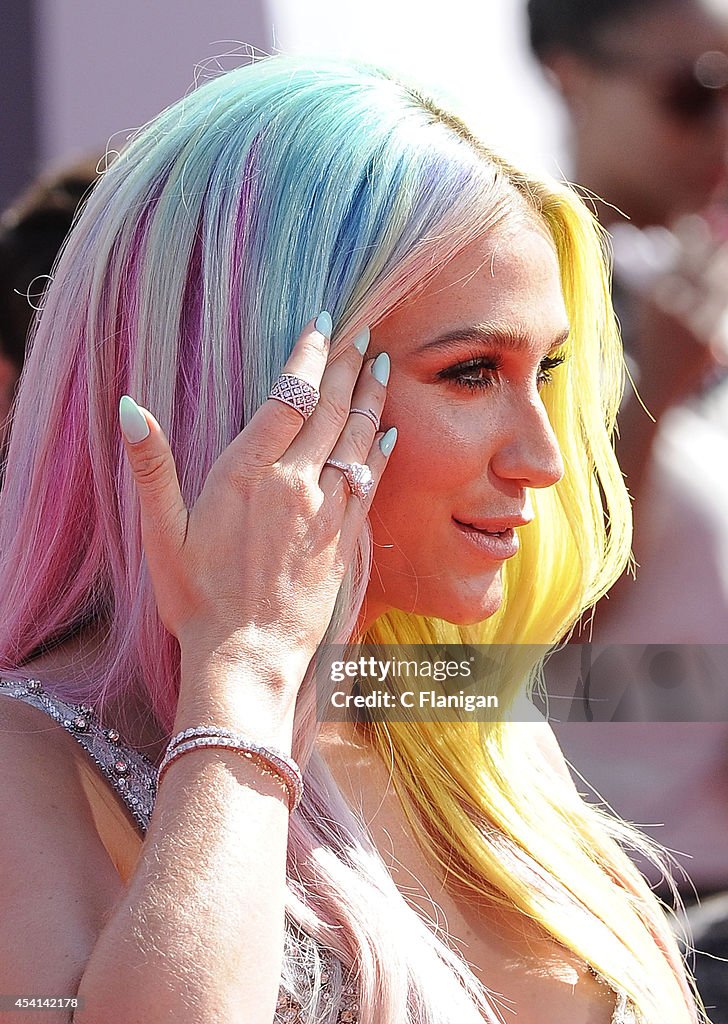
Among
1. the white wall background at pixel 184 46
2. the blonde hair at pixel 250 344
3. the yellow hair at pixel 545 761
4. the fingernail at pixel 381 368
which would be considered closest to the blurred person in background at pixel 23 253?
the white wall background at pixel 184 46

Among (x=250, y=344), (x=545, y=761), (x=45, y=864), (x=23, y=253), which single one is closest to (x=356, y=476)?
(x=250, y=344)

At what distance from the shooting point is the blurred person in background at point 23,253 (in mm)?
1761

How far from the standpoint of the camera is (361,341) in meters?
1.11

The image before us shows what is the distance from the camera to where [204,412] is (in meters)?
1.10

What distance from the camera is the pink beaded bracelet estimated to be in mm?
875

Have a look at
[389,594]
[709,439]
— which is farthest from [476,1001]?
[709,439]

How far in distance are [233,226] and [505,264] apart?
0.27 metres

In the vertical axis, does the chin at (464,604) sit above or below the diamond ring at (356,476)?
below

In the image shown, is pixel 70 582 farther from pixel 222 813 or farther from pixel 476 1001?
pixel 476 1001

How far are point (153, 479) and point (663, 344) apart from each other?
1111mm

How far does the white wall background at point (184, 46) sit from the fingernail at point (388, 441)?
81cm

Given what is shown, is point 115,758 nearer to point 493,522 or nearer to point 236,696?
point 236,696

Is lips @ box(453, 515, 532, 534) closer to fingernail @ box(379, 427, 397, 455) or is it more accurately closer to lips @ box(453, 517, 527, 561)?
lips @ box(453, 517, 527, 561)

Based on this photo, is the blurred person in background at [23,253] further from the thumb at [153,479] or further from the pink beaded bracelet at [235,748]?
the pink beaded bracelet at [235,748]
